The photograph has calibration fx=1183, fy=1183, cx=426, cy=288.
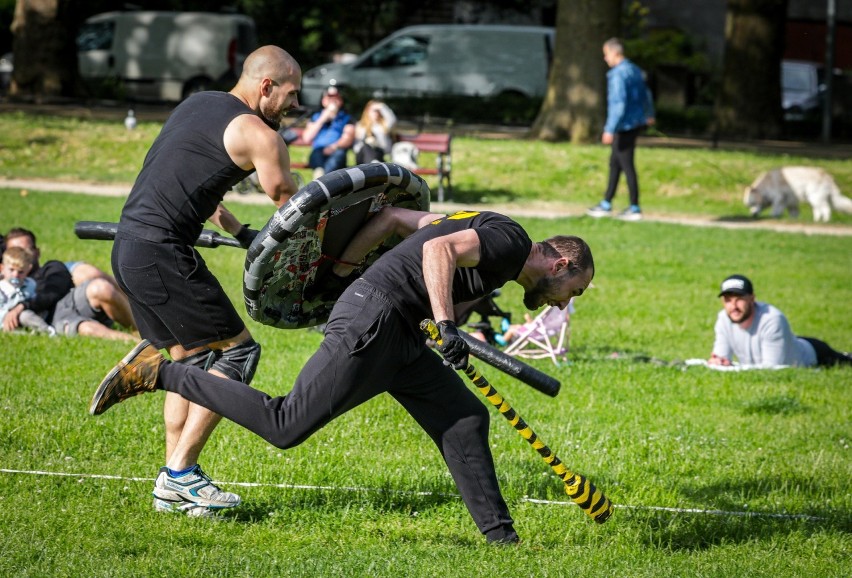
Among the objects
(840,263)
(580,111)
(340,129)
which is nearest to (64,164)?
(340,129)

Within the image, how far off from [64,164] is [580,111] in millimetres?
9884

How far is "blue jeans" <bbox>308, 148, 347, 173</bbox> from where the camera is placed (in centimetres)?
1767

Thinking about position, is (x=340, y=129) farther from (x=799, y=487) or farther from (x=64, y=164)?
(x=799, y=487)

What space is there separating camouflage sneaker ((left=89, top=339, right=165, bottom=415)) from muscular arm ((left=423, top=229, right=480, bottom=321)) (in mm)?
1305

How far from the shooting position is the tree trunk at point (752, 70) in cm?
2656

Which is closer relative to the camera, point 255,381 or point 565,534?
point 565,534

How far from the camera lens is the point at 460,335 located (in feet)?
15.6

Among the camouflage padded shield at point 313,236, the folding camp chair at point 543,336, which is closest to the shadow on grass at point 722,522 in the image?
the camouflage padded shield at point 313,236

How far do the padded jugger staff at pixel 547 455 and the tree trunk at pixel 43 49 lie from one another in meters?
22.6

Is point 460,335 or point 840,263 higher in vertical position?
point 460,335

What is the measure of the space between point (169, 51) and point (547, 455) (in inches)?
1099

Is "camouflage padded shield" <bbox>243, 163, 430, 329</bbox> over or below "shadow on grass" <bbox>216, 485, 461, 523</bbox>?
over

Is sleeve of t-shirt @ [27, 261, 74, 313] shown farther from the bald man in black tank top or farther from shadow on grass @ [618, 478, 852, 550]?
shadow on grass @ [618, 478, 852, 550]

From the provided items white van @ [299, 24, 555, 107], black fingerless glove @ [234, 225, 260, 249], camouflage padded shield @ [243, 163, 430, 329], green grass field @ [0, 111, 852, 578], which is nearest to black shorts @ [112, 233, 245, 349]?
camouflage padded shield @ [243, 163, 430, 329]
